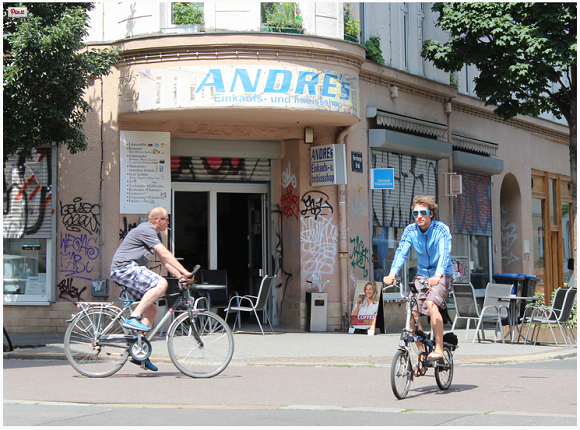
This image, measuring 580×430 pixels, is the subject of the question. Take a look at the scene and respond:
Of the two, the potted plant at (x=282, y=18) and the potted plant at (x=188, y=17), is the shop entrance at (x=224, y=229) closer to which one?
the potted plant at (x=188, y=17)

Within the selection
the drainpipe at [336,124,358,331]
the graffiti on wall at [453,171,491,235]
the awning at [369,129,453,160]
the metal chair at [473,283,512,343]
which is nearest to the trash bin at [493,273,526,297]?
the graffiti on wall at [453,171,491,235]

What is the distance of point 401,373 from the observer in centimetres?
670

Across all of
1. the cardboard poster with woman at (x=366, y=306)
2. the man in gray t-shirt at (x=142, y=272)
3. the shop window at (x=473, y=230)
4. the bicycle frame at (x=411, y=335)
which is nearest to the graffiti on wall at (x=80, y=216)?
the cardboard poster with woman at (x=366, y=306)

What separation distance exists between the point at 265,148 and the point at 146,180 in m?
2.52

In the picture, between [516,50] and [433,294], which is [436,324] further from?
[516,50]

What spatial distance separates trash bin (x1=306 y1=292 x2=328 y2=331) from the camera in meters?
14.2

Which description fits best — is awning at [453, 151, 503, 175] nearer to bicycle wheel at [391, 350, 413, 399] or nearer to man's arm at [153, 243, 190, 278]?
man's arm at [153, 243, 190, 278]

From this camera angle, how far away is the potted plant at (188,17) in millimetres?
13297

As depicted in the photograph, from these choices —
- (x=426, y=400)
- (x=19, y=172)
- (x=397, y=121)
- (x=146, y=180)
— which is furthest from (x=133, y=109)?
(x=426, y=400)

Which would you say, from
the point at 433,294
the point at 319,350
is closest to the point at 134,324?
the point at 433,294

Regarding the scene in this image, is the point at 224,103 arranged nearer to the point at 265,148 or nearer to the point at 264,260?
the point at 265,148

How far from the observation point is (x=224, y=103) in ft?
41.4

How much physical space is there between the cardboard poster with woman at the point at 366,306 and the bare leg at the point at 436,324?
709cm

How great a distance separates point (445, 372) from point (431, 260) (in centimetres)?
108
